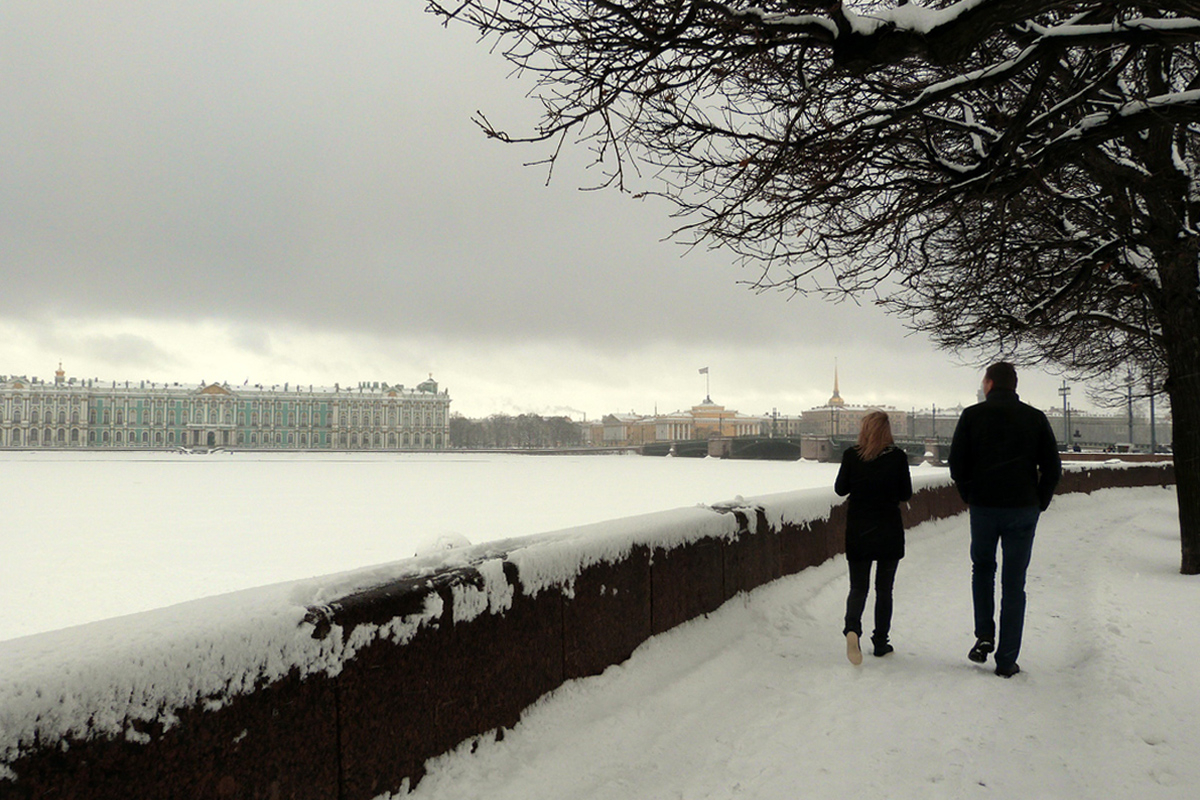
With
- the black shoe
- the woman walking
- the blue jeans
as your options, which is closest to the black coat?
the woman walking

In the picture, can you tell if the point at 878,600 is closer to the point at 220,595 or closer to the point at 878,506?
the point at 878,506

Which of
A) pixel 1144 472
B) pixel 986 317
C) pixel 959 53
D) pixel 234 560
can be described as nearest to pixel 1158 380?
pixel 1144 472

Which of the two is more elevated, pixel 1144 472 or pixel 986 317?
pixel 986 317

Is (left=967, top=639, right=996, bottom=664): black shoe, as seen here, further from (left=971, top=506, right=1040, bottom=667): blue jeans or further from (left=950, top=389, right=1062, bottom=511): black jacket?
(left=950, top=389, right=1062, bottom=511): black jacket

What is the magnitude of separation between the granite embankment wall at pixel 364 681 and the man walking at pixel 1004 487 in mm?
1960

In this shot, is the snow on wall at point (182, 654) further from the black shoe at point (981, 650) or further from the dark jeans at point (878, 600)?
the black shoe at point (981, 650)

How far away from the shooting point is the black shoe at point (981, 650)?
4.75m

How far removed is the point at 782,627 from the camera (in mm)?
5820

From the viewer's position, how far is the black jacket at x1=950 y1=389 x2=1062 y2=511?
4.63 metres

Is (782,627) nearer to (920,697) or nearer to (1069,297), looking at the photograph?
(920,697)

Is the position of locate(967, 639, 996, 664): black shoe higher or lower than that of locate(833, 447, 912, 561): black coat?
lower

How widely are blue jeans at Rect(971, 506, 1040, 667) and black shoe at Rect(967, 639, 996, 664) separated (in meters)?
0.03

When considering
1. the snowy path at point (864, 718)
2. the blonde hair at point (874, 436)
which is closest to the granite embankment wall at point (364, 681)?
the snowy path at point (864, 718)

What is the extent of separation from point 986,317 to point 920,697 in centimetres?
683
